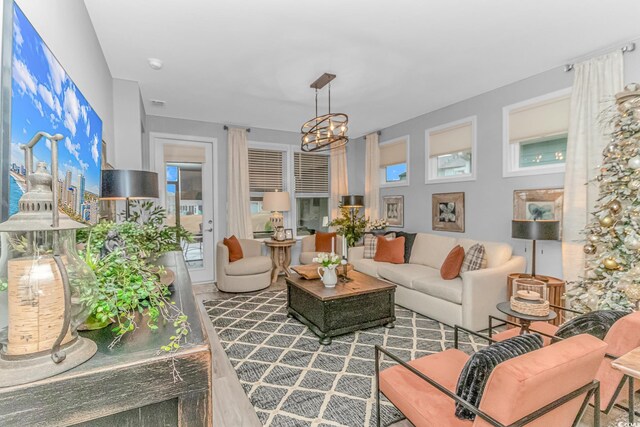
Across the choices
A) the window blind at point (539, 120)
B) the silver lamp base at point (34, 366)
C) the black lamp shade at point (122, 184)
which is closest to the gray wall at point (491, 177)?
the window blind at point (539, 120)

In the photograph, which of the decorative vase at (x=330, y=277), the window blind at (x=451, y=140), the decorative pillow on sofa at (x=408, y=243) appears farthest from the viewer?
the decorative pillow on sofa at (x=408, y=243)

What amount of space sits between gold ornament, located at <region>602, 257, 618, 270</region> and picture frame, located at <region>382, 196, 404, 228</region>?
3.08 meters

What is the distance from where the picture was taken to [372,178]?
20.1 feet

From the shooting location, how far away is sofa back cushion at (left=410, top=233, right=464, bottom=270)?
4301 millimetres

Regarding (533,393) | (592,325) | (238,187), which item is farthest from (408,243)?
(533,393)

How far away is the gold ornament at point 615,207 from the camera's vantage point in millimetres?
2539

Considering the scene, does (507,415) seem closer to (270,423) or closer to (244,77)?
(270,423)

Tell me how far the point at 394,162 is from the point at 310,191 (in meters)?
1.79

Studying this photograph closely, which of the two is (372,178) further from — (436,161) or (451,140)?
(451,140)

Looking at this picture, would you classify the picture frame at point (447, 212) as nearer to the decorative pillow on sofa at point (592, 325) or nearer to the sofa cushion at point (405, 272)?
the sofa cushion at point (405, 272)

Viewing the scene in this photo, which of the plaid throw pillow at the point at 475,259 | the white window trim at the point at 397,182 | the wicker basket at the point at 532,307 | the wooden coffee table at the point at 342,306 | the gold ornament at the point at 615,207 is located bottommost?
→ the wooden coffee table at the point at 342,306

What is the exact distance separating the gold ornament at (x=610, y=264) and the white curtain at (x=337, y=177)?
14.4 feet

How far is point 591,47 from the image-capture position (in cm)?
295

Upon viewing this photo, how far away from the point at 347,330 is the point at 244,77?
2979 mm
